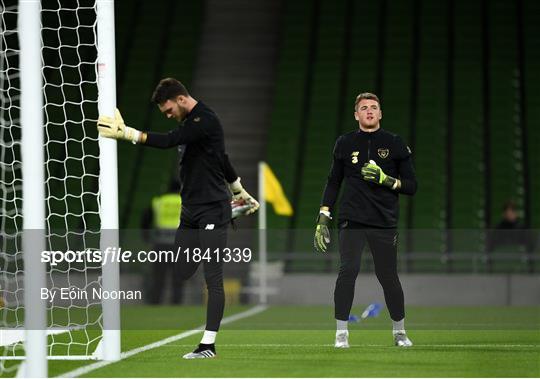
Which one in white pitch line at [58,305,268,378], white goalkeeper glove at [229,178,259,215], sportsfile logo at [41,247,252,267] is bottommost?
white pitch line at [58,305,268,378]

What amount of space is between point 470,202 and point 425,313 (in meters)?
6.98

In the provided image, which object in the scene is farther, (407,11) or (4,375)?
(407,11)

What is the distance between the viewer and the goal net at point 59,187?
8.70 meters

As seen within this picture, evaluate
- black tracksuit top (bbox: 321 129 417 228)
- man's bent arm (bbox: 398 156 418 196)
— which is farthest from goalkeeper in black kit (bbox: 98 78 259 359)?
man's bent arm (bbox: 398 156 418 196)

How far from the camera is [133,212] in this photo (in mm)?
20984

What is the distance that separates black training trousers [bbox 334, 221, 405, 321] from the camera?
27.4 feet

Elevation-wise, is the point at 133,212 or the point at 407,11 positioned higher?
the point at 407,11

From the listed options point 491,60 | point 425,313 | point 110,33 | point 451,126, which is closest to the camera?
point 110,33

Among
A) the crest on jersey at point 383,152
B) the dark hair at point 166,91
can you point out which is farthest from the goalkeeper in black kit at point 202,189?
the crest on jersey at point 383,152

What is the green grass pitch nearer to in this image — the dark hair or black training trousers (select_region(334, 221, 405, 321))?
black training trousers (select_region(334, 221, 405, 321))

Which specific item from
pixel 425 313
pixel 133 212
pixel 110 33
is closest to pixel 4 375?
pixel 110 33

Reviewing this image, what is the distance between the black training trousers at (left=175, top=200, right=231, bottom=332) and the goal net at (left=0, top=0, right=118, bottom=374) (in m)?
0.62

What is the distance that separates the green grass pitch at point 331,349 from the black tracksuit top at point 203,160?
3.45 feet

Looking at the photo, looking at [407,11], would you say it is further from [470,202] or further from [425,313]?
[425,313]
